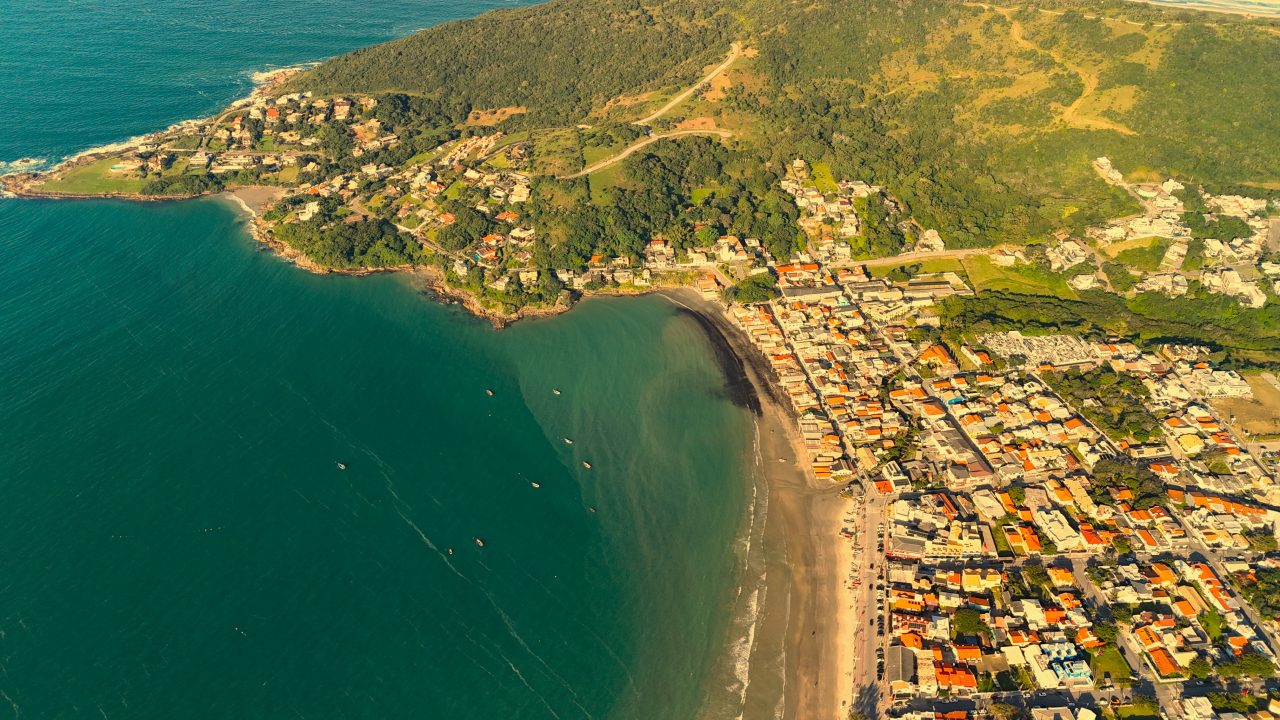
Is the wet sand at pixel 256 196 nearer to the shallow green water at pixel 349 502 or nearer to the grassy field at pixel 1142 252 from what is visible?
the shallow green water at pixel 349 502

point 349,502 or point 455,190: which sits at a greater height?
point 455,190

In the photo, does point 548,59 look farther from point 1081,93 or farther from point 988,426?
point 988,426

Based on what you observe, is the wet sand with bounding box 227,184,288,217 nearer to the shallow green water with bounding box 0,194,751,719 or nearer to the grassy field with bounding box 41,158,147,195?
the grassy field with bounding box 41,158,147,195

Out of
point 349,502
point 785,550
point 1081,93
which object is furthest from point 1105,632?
point 1081,93

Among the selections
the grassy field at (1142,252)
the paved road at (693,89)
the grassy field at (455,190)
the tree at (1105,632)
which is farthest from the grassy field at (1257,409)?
the grassy field at (455,190)

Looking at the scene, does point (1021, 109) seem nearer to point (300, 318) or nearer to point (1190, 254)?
point (1190, 254)

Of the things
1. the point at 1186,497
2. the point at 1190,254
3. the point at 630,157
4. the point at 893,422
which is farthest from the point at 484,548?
the point at 1190,254
